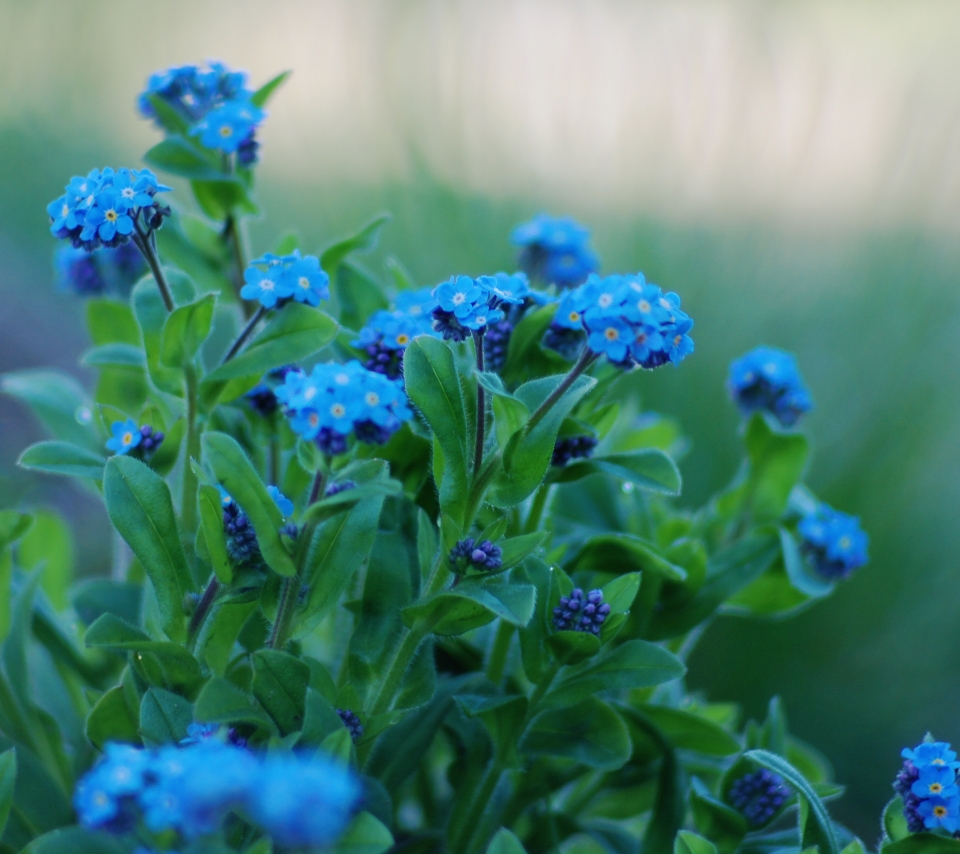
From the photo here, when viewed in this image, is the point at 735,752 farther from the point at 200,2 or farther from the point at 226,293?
the point at 200,2

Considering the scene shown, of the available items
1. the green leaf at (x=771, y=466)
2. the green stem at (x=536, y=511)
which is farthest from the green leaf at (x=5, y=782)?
the green leaf at (x=771, y=466)

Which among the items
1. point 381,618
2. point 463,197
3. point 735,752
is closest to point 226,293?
point 381,618

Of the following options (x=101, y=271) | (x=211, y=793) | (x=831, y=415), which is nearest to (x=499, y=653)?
(x=211, y=793)

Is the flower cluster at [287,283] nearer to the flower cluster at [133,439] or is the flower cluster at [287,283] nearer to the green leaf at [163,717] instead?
the flower cluster at [133,439]

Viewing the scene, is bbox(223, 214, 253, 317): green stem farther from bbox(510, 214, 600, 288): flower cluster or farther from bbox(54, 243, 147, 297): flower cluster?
bbox(510, 214, 600, 288): flower cluster

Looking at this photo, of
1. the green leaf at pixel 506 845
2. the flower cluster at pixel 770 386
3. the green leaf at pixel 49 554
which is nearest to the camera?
the green leaf at pixel 506 845

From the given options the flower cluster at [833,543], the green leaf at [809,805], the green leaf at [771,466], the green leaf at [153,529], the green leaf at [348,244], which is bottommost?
the green leaf at [153,529]

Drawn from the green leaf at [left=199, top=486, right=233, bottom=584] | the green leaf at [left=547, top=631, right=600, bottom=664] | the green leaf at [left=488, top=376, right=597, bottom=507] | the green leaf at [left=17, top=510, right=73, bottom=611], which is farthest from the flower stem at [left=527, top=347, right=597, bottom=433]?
the green leaf at [left=17, top=510, right=73, bottom=611]
